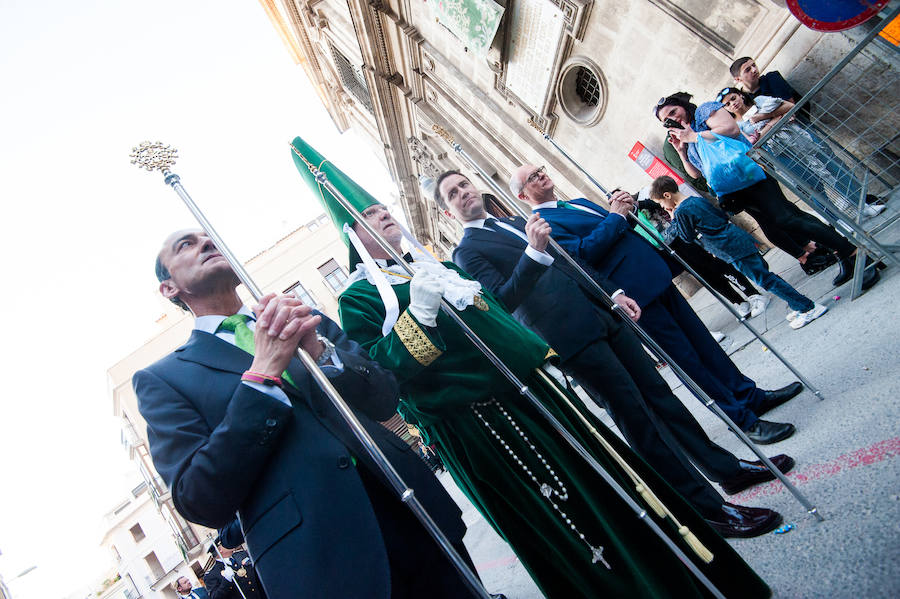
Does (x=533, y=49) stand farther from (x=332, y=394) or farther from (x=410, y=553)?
(x=410, y=553)

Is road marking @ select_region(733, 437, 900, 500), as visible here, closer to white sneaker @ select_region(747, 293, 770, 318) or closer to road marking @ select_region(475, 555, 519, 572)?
road marking @ select_region(475, 555, 519, 572)

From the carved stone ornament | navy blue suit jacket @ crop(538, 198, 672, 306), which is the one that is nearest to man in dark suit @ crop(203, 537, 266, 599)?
navy blue suit jacket @ crop(538, 198, 672, 306)

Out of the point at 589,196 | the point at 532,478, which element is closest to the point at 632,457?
the point at 532,478

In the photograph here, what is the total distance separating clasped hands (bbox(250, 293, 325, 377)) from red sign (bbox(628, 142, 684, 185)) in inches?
307

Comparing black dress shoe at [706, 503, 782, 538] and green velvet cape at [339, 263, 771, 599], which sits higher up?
green velvet cape at [339, 263, 771, 599]

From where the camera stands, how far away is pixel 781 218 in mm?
4043

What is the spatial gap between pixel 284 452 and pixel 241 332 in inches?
21.0

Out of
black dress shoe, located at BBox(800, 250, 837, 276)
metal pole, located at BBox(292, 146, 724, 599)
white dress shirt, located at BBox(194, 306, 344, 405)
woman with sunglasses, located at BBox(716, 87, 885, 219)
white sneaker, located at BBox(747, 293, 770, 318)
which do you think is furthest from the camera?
white sneaker, located at BBox(747, 293, 770, 318)

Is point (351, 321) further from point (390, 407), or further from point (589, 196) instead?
point (589, 196)

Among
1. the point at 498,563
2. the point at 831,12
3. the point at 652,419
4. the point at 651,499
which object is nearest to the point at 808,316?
the point at 831,12

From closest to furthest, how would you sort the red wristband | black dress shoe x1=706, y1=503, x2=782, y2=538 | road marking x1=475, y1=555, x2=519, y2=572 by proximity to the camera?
1. the red wristband
2. black dress shoe x1=706, y1=503, x2=782, y2=538
3. road marking x1=475, y1=555, x2=519, y2=572

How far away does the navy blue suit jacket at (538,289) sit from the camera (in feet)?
8.34

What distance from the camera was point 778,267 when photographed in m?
6.30

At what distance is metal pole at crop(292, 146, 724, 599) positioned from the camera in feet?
5.06
